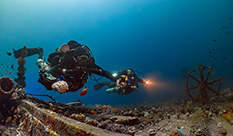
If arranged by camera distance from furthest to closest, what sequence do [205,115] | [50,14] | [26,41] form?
[26,41]
[50,14]
[205,115]

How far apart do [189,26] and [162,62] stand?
104 feet

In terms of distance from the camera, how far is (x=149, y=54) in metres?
98.9

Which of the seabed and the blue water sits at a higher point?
the blue water

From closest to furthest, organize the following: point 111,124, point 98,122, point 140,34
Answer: point 98,122 → point 111,124 → point 140,34

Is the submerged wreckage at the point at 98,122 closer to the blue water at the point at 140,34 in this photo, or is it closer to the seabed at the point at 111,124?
the seabed at the point at 111,124

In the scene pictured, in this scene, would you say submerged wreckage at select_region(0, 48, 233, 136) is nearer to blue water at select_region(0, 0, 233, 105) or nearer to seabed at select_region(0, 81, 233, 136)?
seabed at select_region(0, 81, 233, 136)

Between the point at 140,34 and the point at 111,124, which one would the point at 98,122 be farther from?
the point at 140,34

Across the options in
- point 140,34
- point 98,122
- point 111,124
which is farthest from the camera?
point 140,34

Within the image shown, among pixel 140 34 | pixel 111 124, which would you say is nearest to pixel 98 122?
pixel 111 124

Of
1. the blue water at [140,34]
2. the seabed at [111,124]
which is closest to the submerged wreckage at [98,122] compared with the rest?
the seabed at [111,124]

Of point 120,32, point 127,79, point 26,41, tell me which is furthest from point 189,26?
point 26,41

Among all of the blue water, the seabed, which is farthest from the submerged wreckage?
the blue water

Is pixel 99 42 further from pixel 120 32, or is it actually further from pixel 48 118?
pixel 48 118

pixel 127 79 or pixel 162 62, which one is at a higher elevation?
pixel 162 62
